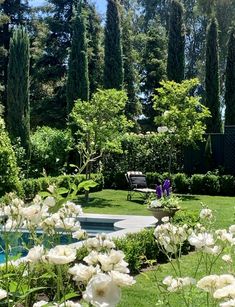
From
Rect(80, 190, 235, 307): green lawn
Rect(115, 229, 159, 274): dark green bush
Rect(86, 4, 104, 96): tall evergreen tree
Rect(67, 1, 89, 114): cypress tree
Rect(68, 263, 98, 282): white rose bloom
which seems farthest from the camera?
Rect(86, 4, 104, 96): tall evergreen tree

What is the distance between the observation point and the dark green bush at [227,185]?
1388 cm

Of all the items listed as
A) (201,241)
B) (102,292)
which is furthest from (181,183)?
(102,292)

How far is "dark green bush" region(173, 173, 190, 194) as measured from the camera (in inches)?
564

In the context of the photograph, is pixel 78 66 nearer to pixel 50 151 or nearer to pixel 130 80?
pixel 50 151

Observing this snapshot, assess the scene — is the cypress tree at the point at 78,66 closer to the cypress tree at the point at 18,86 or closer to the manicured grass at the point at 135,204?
the cypress tree at the point at 18,86

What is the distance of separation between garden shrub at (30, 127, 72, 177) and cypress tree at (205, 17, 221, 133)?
529cm

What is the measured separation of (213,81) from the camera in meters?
18.6

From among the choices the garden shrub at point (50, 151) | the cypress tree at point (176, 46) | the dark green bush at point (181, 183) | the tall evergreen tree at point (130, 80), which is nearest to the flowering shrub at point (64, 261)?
the dark green bush at point (181, 183)

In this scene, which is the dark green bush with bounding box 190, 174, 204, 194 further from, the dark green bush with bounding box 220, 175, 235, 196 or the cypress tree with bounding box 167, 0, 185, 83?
A: the cypress tree with bounding box 167, 0, 185, 83

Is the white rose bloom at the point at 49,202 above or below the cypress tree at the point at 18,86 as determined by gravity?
below

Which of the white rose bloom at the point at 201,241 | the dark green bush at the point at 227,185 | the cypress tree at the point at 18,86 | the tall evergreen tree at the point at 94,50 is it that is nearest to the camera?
the white rose bloom at the point at 201,241

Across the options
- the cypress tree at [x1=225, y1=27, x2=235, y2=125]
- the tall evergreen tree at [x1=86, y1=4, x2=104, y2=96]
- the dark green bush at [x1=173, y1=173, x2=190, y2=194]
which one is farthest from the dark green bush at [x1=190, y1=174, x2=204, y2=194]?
the tall evergreen tree at [x1=86, y1=4, x2=104, y2=96]

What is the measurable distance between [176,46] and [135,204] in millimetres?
9844

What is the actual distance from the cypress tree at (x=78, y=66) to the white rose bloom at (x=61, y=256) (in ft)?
54.1
